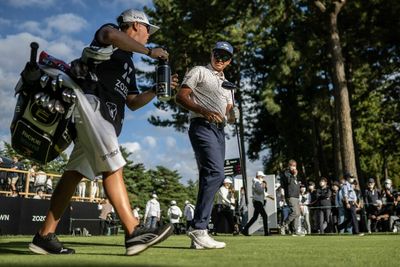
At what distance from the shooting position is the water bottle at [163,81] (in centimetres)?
416

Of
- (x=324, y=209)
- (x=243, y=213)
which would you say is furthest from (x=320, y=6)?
(x=243, y=213)

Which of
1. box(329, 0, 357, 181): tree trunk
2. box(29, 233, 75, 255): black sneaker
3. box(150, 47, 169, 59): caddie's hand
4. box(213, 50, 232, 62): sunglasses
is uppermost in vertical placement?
box(329, 0, 357, 181): tree trunk

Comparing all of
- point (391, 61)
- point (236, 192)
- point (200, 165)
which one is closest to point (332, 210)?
point (236, 192)

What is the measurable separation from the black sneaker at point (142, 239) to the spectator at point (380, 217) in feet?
55.0

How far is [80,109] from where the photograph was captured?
3.76 metres

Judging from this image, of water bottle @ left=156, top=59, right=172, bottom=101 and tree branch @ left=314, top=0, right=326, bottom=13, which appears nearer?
water bottle @ left=156, top=59, right=172, bottom=101

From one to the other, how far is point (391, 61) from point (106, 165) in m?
24.5

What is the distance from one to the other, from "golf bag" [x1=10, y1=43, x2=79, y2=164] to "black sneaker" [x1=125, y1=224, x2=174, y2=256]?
0.90 m

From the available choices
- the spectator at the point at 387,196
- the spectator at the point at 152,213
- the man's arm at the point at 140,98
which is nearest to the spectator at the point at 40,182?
the spectator at the point at 152,213

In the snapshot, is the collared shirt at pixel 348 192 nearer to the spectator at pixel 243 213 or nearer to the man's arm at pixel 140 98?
the spectator at pixel 243 213

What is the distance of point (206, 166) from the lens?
17.5ft

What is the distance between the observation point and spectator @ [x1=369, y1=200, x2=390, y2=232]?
62.0ft

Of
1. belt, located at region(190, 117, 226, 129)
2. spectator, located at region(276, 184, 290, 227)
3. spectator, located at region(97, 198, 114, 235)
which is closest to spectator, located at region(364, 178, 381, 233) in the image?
spectator, located at region(276, 184, 290, 227)

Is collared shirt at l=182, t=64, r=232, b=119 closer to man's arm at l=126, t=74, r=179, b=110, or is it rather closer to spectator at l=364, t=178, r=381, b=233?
man's arm at l=126, t=74, r=179, b=110
